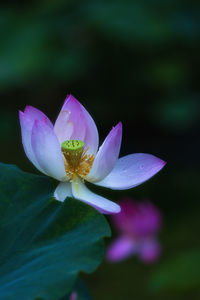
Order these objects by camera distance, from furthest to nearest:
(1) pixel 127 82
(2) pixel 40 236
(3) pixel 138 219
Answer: (1) pixel 127 82, (3) pixel 138 219, (2) pixel 40 236

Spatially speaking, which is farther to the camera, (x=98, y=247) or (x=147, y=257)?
(x=147, y=257)

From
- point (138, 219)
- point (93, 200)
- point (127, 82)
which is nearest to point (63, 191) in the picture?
point (93, 200)

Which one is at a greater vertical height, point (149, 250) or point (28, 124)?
point (28, 124)

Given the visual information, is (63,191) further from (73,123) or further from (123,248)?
(123,248)

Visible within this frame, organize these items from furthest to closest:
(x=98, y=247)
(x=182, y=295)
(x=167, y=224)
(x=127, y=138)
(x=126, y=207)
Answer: (x=127, y=138) → (x=167, y=224) → (x=182, y=295) → (x=126, y=207) → (x=98, y=247)

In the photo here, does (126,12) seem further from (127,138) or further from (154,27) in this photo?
(127,138)

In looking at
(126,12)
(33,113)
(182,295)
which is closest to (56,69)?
(126,12)
